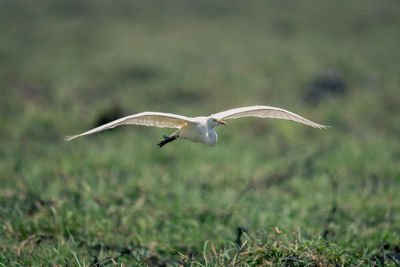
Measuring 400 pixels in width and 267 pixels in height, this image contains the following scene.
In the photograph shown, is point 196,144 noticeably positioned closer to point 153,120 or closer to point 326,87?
point 153,120

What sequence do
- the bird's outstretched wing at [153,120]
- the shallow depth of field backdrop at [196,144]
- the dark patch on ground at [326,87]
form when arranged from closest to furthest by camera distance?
the bird's outstretched wing at [153,120], the shallow depth of field backdrop at [196,144], the dark patch on ground at [326,87]

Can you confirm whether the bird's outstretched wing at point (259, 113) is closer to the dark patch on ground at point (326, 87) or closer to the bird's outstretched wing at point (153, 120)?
the bird's outstretched wing at point (153, 120)

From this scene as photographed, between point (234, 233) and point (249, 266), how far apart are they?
1275 millimetres

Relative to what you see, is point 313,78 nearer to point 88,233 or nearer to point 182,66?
point 182,66

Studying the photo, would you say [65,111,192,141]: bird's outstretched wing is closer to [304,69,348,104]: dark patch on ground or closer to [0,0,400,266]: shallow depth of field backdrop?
[0,0,400,266]: shallow depth of field backdrop

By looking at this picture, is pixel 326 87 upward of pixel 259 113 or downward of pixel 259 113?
downward

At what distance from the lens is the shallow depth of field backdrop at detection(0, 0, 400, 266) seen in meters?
4.05

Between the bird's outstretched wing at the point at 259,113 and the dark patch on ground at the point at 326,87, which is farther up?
the bird's outstretched wing at the point at 259,113

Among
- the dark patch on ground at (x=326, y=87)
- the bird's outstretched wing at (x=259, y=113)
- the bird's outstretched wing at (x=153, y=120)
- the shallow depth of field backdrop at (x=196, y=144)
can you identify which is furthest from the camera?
the dark patch on ground at (x=326, y=87)

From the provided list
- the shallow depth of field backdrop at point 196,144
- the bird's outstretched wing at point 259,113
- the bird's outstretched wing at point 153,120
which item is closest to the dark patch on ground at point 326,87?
the shallow depth of field backdrop at point 196,144

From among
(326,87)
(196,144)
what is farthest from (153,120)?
(326,87)

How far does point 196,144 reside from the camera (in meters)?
7.88

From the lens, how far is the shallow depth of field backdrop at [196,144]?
405cm

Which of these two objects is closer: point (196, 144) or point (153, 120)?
point (153, 120)
